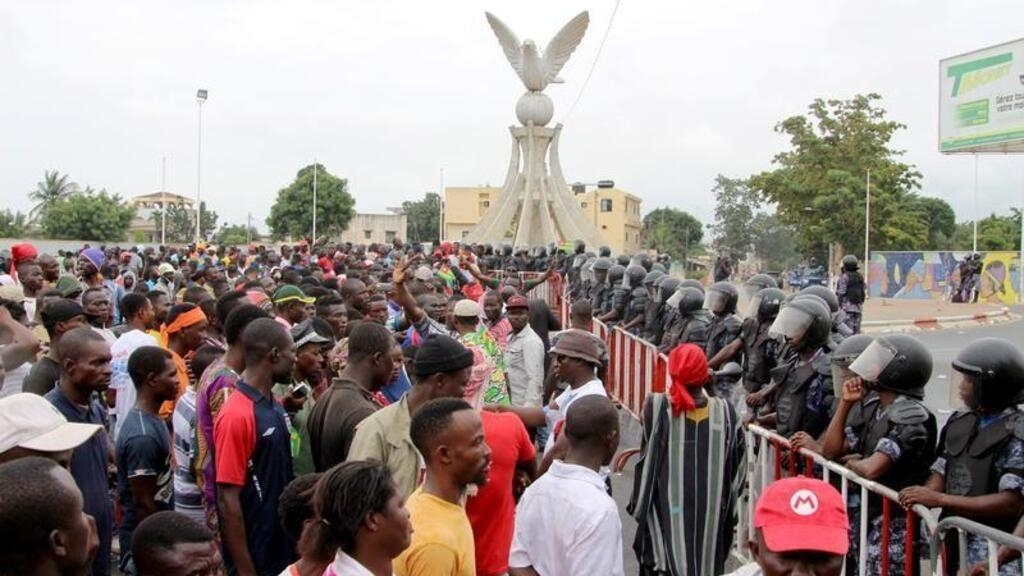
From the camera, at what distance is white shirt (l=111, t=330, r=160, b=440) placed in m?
5.82

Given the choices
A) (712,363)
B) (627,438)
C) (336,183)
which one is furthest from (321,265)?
(336,183)

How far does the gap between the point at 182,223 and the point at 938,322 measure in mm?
60744

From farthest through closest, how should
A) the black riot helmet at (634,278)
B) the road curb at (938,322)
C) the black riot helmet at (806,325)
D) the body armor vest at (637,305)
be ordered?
the road curb at (938,322)
the black riot helmet at (634,278)
the body armor vest at (637,305)
the black riot helmet at (806,325)

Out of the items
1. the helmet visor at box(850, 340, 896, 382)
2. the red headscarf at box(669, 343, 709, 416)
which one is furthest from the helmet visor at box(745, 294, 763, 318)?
the red headscarf at box(669, 343, 709, 416)

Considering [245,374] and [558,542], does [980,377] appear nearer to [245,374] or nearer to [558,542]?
[558,542]

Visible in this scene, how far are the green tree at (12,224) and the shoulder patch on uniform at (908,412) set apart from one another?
58.4 metres

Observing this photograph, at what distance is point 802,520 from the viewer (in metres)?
2.56

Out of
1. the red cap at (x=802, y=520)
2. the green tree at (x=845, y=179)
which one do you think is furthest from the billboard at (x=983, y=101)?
the red cap at (x=802, y=520)

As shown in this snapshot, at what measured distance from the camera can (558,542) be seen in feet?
12.3

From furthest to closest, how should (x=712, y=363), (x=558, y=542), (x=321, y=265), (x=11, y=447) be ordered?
(x=321, y=265) → (x=712, y=363) → (x=558, y=542) → (x=11, y=447)

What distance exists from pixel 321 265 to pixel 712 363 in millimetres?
9505

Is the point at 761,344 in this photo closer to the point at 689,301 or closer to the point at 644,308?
the point at 689,301

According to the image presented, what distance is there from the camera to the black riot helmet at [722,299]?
9250mm

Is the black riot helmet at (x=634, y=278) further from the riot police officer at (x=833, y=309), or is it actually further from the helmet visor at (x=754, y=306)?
the riot police officer at (x=833, y=309)
